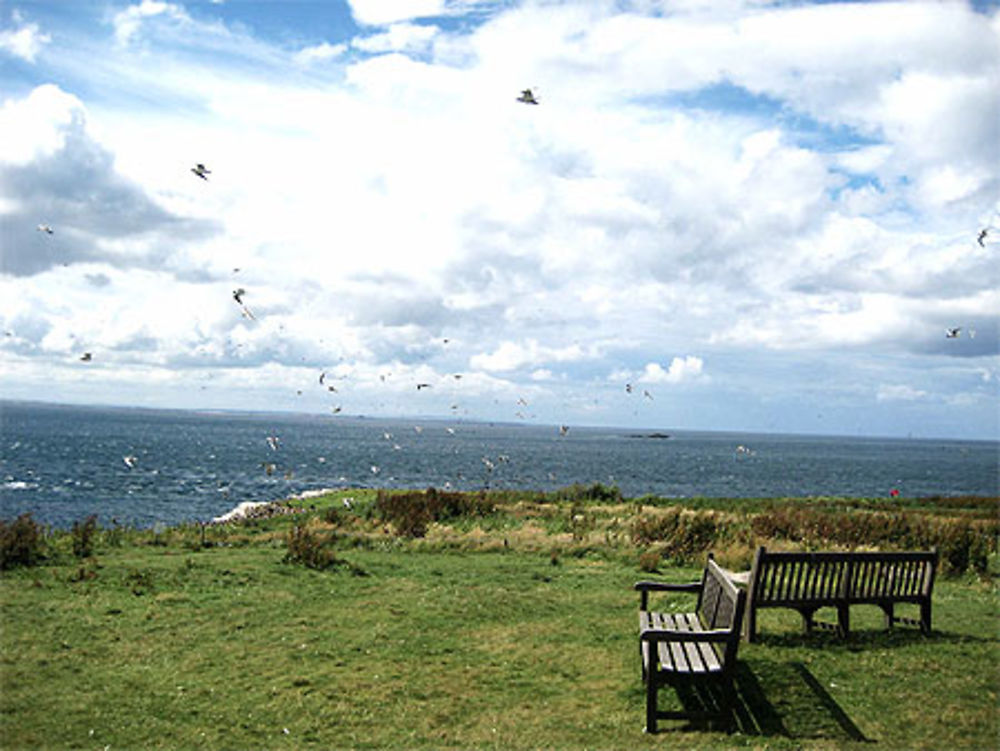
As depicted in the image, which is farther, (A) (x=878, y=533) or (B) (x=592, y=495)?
(B) (x=592, y=495)

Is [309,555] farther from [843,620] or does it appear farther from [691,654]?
[843,620]

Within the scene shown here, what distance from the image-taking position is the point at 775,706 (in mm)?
7797

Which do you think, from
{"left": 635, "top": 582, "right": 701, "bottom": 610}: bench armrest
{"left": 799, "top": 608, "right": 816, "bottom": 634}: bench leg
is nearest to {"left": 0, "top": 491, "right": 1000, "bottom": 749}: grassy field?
{"left": 799, "top": 608, "right": 816, "bottom": 634}: bench leg

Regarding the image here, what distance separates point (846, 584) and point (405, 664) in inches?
228

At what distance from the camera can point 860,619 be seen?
11.4m

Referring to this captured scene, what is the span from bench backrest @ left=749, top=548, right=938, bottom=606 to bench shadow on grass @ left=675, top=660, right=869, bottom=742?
1.11 m

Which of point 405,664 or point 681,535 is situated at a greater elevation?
point 681,535

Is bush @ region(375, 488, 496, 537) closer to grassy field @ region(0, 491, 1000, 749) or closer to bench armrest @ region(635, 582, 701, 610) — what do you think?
grassy field @ region(0, 491, 1000, 749)

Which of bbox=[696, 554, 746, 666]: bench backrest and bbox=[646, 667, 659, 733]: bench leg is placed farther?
bbox=[696, 554, 746, 666]: bench backrest

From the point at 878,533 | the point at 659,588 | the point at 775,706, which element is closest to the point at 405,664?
the point at 659,588

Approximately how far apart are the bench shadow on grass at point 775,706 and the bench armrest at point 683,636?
2.01 ft

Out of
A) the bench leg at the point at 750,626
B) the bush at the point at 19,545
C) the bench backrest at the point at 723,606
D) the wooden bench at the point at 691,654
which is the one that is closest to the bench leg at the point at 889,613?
the bench leg at the point at 750,626

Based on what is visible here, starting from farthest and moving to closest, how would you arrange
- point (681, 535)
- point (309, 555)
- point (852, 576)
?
1. point (681, 535)
2. point (309, 555)
3. point (852, 576)

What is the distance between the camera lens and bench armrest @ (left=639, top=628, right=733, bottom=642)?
7.40 metres
